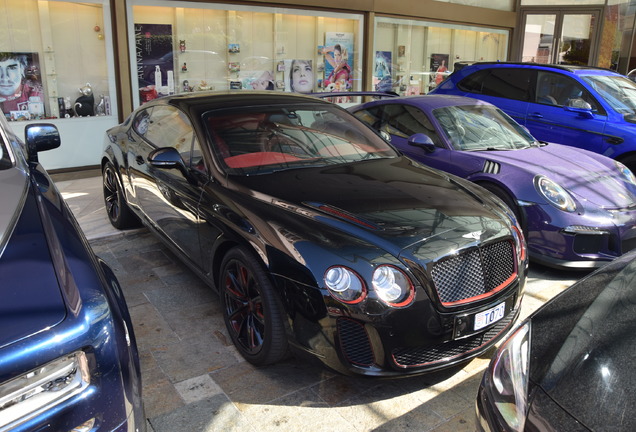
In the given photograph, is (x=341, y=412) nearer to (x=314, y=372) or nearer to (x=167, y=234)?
(x=314, y=372)

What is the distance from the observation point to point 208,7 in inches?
344

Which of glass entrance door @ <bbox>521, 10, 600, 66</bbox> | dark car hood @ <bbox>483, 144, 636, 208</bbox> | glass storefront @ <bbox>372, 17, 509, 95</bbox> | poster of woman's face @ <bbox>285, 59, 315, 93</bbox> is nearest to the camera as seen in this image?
dark car hood @ <bbox>483, 144, 636, 208</bbox>

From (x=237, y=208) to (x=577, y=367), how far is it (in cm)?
202

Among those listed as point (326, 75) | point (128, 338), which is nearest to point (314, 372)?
point (128, 338)

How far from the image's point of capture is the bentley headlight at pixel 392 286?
268 centimetres

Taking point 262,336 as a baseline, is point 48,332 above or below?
above

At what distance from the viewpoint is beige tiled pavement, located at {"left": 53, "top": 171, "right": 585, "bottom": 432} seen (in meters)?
2.73

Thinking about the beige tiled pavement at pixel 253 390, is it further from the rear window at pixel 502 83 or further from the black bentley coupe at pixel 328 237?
the rear window at pixel 502 83

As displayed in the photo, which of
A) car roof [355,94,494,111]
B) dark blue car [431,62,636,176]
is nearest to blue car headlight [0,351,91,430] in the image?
car roof [355,94,494,111]

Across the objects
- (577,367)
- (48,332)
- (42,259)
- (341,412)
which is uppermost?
(42,259)

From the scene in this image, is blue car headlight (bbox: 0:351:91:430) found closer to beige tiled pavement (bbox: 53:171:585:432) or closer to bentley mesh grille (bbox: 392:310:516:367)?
beige tiled pavement (bbox: 53:171:585:432)

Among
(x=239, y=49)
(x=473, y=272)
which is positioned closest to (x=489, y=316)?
(x=473, y=272)

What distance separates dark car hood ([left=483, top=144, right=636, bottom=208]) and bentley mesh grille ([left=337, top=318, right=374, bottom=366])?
274 centimetres

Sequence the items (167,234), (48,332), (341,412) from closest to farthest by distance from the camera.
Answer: (48,332)
(341,412)
(167,234)
